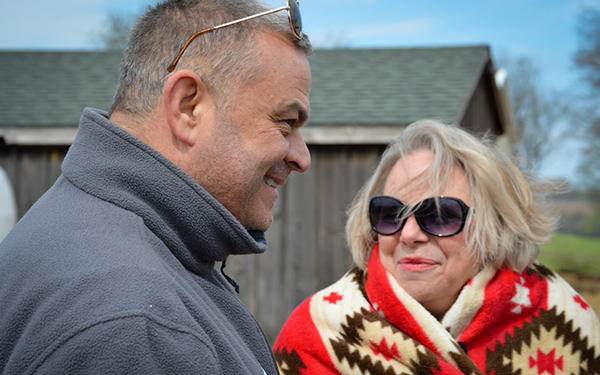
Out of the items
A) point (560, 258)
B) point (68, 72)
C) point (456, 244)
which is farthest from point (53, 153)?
point (560, 258)

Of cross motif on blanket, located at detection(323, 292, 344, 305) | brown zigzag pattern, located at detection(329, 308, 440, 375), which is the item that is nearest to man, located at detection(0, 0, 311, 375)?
brown zigzag pattern, located at detection(329, 308, 440, 375)

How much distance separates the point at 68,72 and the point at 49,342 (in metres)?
9.40

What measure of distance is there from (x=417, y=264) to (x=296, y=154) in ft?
3.59

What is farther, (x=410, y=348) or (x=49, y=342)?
(x=410, y=348)

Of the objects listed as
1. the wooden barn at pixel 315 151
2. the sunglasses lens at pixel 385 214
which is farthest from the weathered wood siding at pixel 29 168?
the sunglasses lens at pixel 385 214

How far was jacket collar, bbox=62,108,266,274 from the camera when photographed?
1.25m

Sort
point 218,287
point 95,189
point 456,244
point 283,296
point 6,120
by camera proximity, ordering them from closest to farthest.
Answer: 1. point 95,189
2. point 218,287
3. point 456,244
4. point 283,296
5. point 6,120

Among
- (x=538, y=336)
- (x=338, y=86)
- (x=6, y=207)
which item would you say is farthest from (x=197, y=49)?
(x=338, y=86)

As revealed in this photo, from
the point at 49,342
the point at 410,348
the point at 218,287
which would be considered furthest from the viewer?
the point at 410,348

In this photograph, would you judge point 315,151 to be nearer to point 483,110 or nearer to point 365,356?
point 365,356

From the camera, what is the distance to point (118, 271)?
1.05 meters

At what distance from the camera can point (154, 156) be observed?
4.23 feet

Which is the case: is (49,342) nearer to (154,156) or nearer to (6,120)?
(154,156)

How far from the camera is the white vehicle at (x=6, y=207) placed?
6570mm
